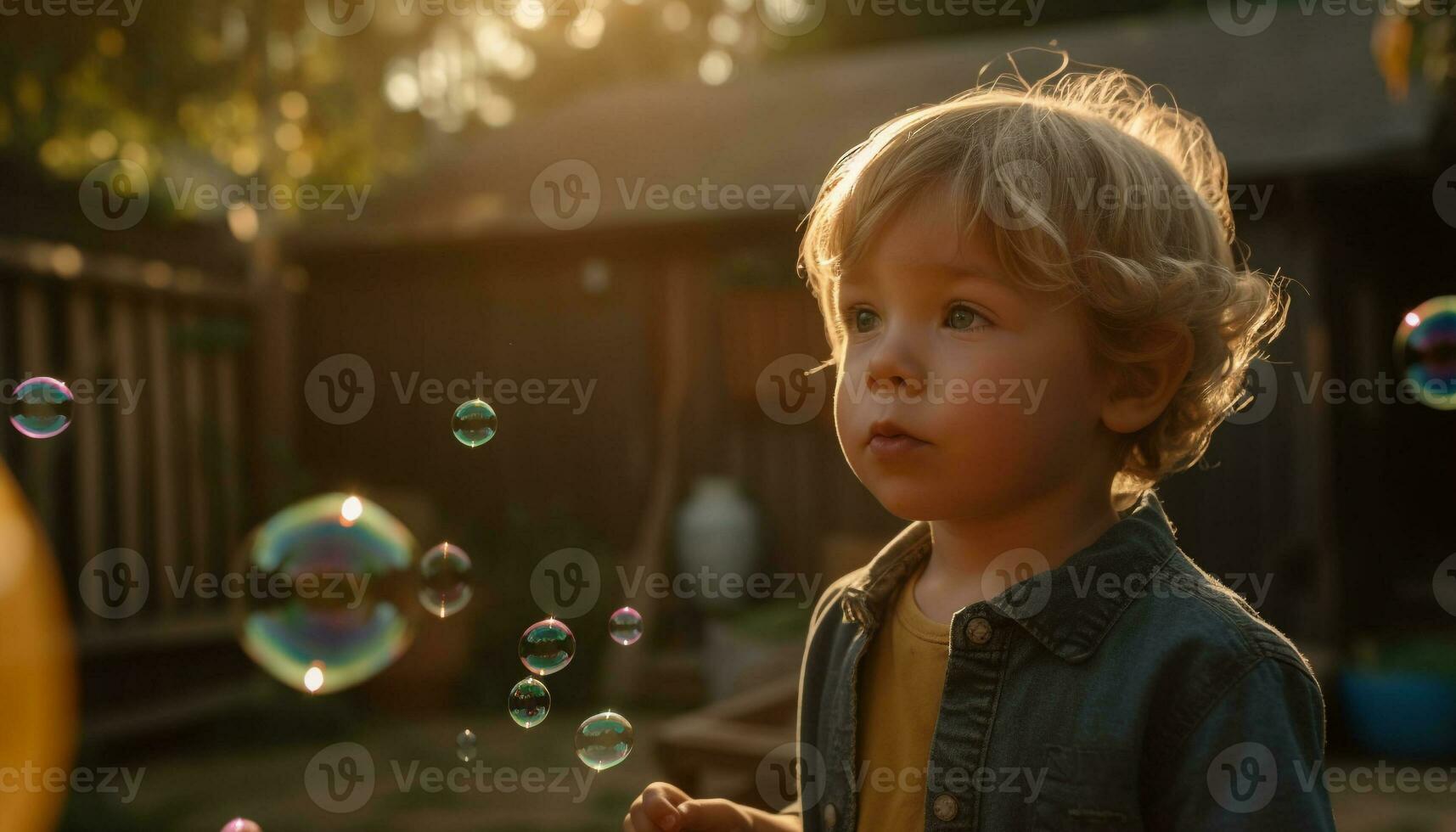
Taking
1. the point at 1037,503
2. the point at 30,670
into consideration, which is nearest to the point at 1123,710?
the point at 1037,503

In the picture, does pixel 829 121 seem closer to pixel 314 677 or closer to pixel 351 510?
pixel 351 510

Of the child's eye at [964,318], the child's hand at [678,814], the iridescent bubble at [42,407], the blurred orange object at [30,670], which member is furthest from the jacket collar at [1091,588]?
the blurred orange object at [30,670]

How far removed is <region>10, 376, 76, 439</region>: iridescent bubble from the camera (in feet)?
10.2

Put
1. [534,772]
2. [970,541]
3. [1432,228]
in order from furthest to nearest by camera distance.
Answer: [1432,228]
[534,772]
[970,541]

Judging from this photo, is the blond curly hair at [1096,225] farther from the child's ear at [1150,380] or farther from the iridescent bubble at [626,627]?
the iridescent bubble at [626,627]

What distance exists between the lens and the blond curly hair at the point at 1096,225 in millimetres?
1630

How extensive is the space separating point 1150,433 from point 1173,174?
38cm

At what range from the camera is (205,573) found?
7148 mm

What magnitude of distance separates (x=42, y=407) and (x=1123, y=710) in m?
2.75

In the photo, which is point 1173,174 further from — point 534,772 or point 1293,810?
point 534,772

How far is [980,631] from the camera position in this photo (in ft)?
5.35

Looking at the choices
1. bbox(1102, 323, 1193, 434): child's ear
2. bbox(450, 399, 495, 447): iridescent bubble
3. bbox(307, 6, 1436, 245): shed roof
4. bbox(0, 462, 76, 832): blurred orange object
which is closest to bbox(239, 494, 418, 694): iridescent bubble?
bbox(450, 399, 495, 447): iridescent bubble

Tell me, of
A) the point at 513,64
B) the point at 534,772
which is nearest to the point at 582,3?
the point at 513,64

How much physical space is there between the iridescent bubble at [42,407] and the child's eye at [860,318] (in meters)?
2.26
